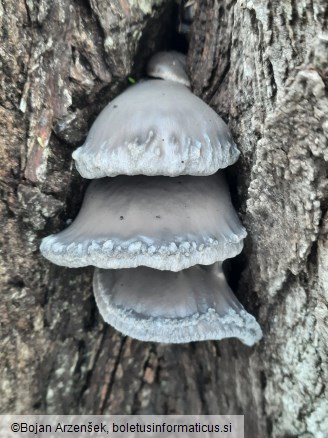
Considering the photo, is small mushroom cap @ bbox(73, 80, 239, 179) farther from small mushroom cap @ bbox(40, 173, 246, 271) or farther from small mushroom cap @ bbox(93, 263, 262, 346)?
small mushroom cap @ bbox(93, 263, 262, 346)

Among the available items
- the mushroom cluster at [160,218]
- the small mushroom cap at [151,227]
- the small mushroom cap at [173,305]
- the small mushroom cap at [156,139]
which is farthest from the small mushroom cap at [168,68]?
the small mushroom cap at [173,305]

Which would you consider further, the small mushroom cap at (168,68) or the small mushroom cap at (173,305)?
the small mushroom cap at (168,68)

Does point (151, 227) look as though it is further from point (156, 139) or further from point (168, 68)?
point (168, 68)
